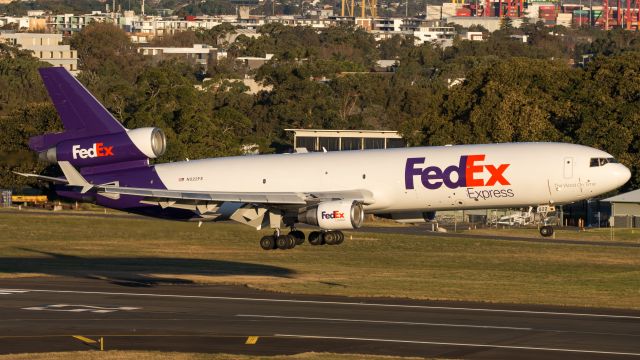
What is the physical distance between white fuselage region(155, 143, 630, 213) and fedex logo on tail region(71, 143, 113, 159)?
9.98 meters

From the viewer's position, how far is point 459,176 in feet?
251

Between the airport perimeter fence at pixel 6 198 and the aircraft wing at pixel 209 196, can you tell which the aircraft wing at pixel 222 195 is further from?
the airport perimeter fence at pixel 6 198

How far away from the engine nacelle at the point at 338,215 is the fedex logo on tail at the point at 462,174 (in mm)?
3550

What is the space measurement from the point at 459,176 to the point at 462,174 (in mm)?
202

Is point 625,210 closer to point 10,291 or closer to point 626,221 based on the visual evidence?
point 626,221

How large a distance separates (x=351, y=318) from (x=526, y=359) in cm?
1374

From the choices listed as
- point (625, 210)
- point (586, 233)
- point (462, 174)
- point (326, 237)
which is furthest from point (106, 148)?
point (625, 210)

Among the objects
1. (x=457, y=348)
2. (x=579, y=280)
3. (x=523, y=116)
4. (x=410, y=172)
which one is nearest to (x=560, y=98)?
(x=523, y=116)

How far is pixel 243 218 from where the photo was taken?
264 feet

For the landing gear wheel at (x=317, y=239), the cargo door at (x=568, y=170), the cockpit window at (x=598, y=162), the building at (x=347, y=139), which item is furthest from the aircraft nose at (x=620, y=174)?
the building at (x=347, y=139)

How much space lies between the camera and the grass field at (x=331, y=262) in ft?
270

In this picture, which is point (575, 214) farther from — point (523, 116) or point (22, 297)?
point (22, 297)

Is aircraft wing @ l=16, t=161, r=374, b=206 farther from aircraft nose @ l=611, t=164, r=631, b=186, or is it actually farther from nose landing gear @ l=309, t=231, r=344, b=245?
aircraft nose @ l=611, t=164, r=631, b=186

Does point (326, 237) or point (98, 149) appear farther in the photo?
point (98, 149)
